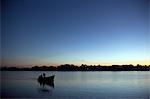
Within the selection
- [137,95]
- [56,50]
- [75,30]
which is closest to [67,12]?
[75,30]

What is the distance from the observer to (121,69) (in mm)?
4059

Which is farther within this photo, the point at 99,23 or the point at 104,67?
the point at 104,67

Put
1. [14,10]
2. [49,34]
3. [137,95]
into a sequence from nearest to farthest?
[14,10] < [49,34] < [137,95]

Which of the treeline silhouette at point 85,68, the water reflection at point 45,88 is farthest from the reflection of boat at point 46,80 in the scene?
the treeline silhouette at point 85,68

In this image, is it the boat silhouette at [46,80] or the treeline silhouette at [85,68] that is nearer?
the treeline silhouette at [85,68]

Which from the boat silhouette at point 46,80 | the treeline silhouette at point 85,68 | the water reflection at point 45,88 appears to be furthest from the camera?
the boat silhouette at point 46,80

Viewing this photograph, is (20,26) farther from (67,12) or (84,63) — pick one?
(84,63)

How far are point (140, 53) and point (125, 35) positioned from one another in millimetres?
321

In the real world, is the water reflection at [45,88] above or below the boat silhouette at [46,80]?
below

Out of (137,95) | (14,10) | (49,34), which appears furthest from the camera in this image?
(137,95)

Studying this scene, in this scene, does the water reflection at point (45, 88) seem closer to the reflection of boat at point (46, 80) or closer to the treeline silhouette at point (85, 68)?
the reflection of boat at point (46, 80)

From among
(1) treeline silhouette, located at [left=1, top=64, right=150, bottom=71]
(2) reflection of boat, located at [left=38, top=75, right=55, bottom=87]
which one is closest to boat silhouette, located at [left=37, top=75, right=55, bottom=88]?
(2) reflection of boat, located at [left=38, top=75, right=55, bottom=87]

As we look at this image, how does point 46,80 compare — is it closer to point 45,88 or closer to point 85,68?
point 45,88

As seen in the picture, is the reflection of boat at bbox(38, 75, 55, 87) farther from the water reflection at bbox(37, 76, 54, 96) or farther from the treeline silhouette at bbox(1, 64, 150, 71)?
the treeline silhouette at bbox(1, 64, 150, 71)
